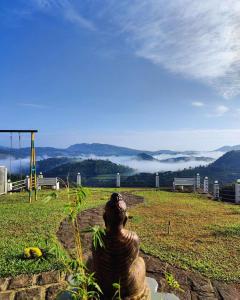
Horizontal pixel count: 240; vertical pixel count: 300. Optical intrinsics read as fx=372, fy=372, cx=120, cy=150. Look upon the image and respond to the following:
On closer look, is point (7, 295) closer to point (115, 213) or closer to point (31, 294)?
point (31, 294)

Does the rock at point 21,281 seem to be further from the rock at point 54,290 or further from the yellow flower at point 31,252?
the yellow flower at point 31,252

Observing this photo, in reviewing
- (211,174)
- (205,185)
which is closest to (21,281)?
(205,185)

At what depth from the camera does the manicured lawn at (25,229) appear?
657 cm

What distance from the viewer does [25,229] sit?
9.50 m

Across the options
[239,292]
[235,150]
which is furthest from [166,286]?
[235,150]

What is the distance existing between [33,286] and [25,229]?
3.82 metres

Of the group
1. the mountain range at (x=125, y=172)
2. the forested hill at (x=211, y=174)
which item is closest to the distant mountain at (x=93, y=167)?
the mountain range at (x=125, y=172)

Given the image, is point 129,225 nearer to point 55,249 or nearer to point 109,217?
point 109,217

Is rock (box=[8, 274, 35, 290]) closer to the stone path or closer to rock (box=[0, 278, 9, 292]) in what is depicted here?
rock (box=[0, 278, 9, 292])

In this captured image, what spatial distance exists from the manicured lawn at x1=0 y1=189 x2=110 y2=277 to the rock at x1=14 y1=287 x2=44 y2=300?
0.49 m

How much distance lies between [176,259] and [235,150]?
175ft

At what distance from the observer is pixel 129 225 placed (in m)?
9.90

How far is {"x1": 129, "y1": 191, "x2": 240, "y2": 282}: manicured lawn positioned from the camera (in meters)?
6.91

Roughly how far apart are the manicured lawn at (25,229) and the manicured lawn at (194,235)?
1.81m
